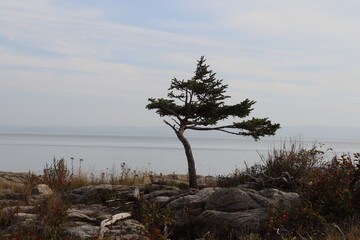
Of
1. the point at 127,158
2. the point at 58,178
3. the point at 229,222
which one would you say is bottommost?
the point at 127,158

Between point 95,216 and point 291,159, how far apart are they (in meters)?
6.19

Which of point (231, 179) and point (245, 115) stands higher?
point (245, 115)

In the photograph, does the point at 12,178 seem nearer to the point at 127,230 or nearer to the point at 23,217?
the point at 23,217

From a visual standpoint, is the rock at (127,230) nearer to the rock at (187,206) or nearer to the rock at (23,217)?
the rock at (187,206)

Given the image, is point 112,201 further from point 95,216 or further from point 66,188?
point 66,188

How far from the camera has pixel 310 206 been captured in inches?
403

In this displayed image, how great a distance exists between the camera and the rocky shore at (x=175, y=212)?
9961 mm

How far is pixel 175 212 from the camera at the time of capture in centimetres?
1133

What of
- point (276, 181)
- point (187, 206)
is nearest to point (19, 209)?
point (187, 206)

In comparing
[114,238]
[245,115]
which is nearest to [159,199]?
[114,238]

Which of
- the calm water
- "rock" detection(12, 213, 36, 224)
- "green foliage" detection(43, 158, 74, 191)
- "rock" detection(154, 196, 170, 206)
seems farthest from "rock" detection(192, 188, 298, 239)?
"green foliage" detection(43, 158, 74, 191)

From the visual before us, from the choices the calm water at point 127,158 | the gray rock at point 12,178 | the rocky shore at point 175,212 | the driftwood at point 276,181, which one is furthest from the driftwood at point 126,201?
the gray rock at point 12,178

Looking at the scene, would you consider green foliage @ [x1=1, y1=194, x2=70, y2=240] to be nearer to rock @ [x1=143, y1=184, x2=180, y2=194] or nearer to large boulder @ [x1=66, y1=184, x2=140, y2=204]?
large boulder @ [x1=66, y1=184, x2=140, y2=204]

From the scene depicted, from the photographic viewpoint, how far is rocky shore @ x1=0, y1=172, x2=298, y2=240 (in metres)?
9.96
